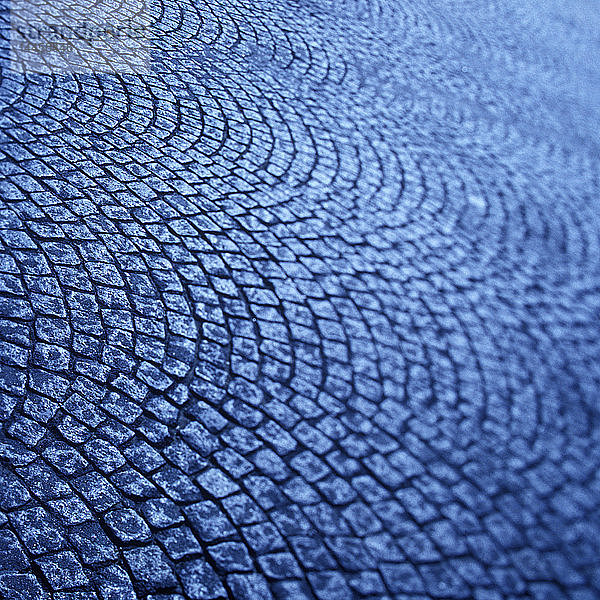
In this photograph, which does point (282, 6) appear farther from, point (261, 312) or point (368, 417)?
point (368, 417)

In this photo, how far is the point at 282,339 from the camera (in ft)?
13.9

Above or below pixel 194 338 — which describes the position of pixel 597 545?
above

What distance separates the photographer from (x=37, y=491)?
119 inches

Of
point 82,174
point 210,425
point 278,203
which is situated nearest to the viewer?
point 210,425

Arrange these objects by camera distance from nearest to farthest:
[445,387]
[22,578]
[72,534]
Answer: [22,578] < [72,534] < [445,387]

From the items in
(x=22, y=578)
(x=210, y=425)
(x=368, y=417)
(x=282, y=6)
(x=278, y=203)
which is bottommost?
(x=22, y=578)

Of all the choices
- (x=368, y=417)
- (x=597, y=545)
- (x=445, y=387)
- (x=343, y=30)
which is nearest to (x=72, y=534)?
(x=368, y=417)

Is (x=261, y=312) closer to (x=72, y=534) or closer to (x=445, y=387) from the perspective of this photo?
(x=445, y=387)

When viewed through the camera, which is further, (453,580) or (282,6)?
(282,6)

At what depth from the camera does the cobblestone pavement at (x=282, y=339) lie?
3.17m

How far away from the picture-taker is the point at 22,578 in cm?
275

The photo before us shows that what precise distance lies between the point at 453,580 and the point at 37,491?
2.00 metres

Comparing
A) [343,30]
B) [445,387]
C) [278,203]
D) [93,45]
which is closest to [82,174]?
[278,203]

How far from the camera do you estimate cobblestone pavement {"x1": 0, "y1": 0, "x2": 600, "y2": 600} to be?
3172 mm
